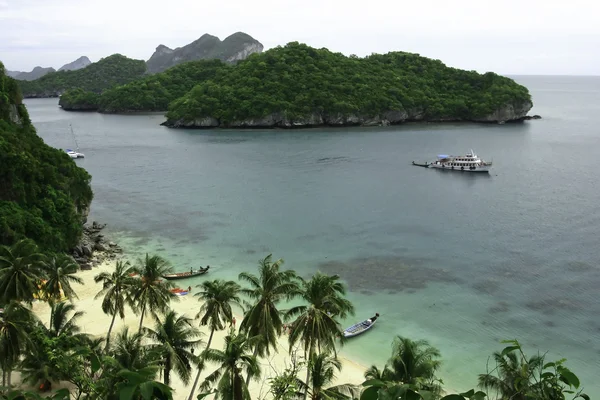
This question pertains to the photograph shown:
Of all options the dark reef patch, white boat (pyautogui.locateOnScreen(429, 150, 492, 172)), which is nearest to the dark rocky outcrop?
the dark reef patch

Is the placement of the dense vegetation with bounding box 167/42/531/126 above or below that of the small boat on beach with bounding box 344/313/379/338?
above

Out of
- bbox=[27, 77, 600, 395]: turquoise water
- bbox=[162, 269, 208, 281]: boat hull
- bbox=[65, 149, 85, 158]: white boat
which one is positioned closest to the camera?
bbox=[27, 77, 600, 395]: turquoise water

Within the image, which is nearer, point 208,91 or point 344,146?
point 344,146

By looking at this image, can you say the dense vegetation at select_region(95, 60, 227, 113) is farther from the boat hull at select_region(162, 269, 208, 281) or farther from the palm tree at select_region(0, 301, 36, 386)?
the palm tree at select_region(0, 301, 36, 386)

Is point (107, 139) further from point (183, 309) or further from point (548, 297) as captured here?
point (548, 297)

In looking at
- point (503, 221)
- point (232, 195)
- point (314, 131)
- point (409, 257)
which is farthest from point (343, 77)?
point (409, 257)

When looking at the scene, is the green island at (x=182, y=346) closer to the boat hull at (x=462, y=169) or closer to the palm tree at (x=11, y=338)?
the palm tree at (x=11, y=338)

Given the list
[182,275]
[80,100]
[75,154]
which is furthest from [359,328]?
[80,100]

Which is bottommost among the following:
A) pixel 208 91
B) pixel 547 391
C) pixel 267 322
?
pixel 267 322
